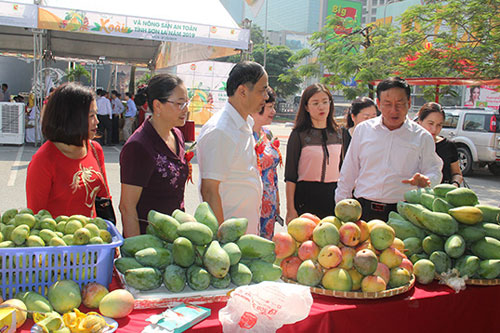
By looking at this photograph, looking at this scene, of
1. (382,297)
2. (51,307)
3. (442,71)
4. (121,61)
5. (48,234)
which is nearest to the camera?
(51,307)

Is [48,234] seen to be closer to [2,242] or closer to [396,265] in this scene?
[2,242]

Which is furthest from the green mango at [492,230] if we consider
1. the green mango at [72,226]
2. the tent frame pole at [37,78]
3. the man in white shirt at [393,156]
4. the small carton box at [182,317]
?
the tent frame pole at [37,78]

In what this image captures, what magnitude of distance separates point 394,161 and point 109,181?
657 centimetres

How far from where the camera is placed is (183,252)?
1.65 m

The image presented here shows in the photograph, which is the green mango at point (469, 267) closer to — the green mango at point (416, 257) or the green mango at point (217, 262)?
the green mango at point (416, 257)

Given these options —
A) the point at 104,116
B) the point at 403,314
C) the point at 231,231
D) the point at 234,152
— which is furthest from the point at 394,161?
the point at 104,116

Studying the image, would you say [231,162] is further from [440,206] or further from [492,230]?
[492,230]

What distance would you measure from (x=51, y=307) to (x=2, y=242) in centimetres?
30

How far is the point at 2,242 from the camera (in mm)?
1534

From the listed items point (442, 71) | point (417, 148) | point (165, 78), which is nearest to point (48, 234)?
point (165, 78)

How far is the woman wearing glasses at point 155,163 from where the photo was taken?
2.29 m

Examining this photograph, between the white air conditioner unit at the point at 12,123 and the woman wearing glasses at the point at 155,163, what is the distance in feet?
35.8

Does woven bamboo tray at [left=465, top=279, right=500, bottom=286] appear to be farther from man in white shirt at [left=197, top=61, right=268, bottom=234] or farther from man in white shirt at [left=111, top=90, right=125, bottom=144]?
man in white shirt at [left=111, top=90, right=125, bottom=144]

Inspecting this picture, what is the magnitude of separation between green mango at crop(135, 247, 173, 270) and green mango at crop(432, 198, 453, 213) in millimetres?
1367
